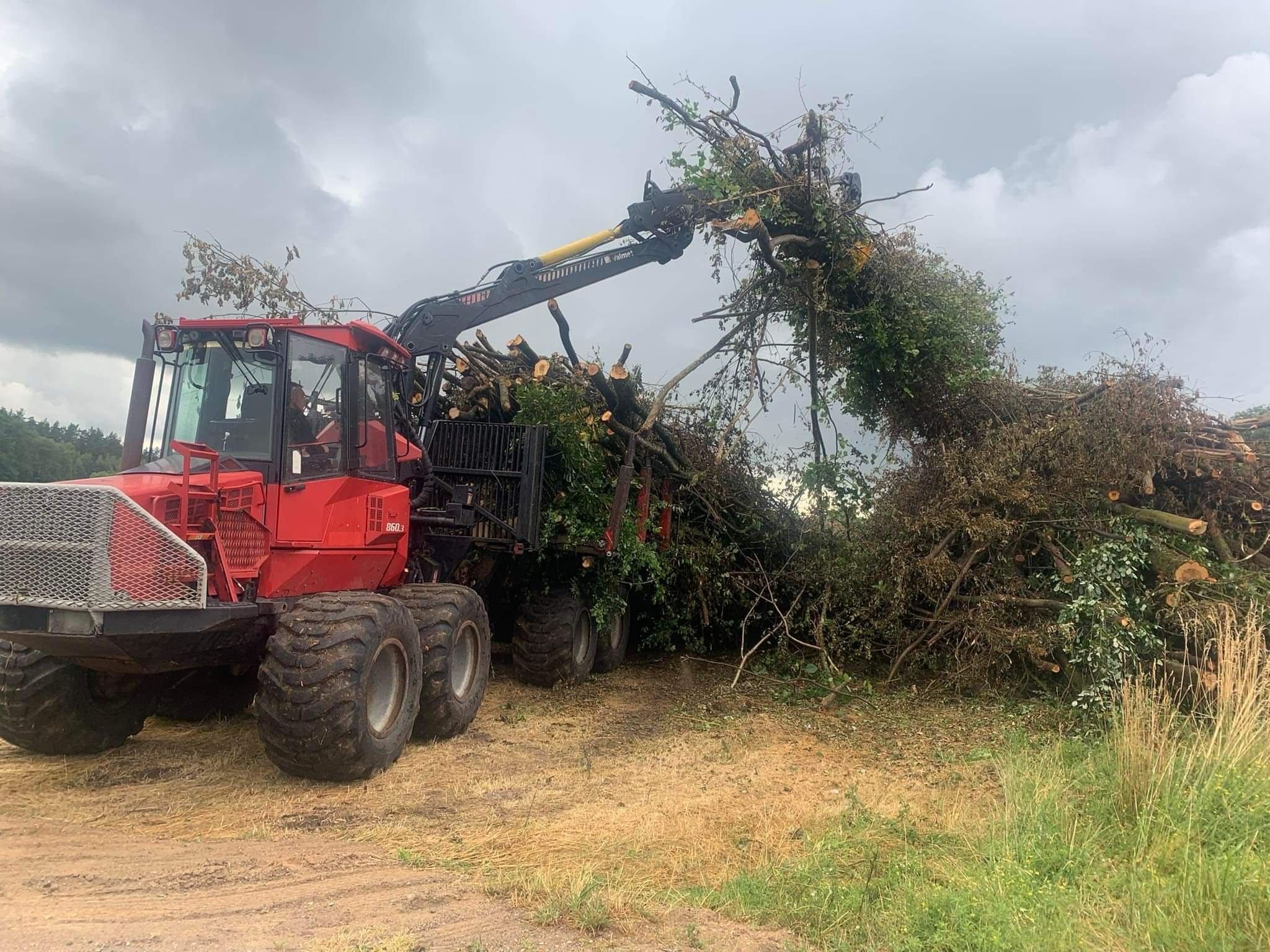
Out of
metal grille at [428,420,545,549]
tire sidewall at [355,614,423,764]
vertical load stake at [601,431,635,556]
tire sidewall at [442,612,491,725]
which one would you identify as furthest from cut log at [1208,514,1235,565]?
tire sidewall at [355,614,423,764]

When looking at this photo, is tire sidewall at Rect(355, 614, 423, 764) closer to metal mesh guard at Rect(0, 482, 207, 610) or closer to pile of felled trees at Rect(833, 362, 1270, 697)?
metal mesh guard at Rect(0, 482, 207, 610)

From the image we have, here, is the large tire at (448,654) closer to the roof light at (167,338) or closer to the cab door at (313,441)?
the cab door at (313,441)

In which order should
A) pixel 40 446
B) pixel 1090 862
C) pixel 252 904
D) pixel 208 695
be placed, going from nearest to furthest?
pixel 252 904 → pixel 1090 862 → pixel 208 695 → pixel 40 446

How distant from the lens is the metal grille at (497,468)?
7.75 metres

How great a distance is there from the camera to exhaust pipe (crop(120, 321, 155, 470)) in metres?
5.64

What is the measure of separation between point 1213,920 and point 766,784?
115 inches

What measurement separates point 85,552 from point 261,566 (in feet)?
3.72

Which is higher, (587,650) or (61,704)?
(587,650)

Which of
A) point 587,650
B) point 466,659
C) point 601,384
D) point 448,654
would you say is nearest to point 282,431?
point 448,654

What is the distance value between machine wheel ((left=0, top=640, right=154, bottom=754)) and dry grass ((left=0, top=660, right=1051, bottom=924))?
0.15 meters

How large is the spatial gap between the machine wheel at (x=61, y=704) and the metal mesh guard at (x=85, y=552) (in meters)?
1.14

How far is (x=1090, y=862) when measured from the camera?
3.79m

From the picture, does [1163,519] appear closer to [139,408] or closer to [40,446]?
[139,408]

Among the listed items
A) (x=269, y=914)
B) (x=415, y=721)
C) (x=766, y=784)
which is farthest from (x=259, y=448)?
(x=766, y=784)
